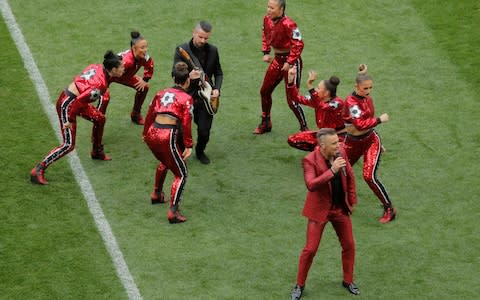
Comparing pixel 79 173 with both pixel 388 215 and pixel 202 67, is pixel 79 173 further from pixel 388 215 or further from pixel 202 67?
pixel 388 215

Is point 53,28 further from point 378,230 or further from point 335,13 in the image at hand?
point 378,230

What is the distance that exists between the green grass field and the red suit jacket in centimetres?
112

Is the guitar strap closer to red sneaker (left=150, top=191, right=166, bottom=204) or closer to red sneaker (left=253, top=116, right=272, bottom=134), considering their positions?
red sneaker (left=253, top=116, right=272, bottom=134)

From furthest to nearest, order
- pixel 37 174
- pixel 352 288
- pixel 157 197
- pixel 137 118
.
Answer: pixel 137 118, pixel 37 174, pixel 157 197, pixel 352 288

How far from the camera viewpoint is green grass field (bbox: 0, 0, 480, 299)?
13.0 metres

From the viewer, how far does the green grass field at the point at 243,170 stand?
12969mm

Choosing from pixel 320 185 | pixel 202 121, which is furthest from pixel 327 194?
pixel 202 121

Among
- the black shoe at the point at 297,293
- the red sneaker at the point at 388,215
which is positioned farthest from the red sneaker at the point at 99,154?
the black shoe at the point at 297,293

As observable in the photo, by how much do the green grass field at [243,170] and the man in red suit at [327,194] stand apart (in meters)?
0.64

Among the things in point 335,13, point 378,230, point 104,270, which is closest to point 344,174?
point 378,230

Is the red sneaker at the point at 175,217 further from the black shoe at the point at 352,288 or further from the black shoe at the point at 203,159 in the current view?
the black shoe at the point at 352,288

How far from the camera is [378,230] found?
13.9 meters

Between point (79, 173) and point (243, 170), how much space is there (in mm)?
2129

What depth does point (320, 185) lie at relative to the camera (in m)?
11.8
